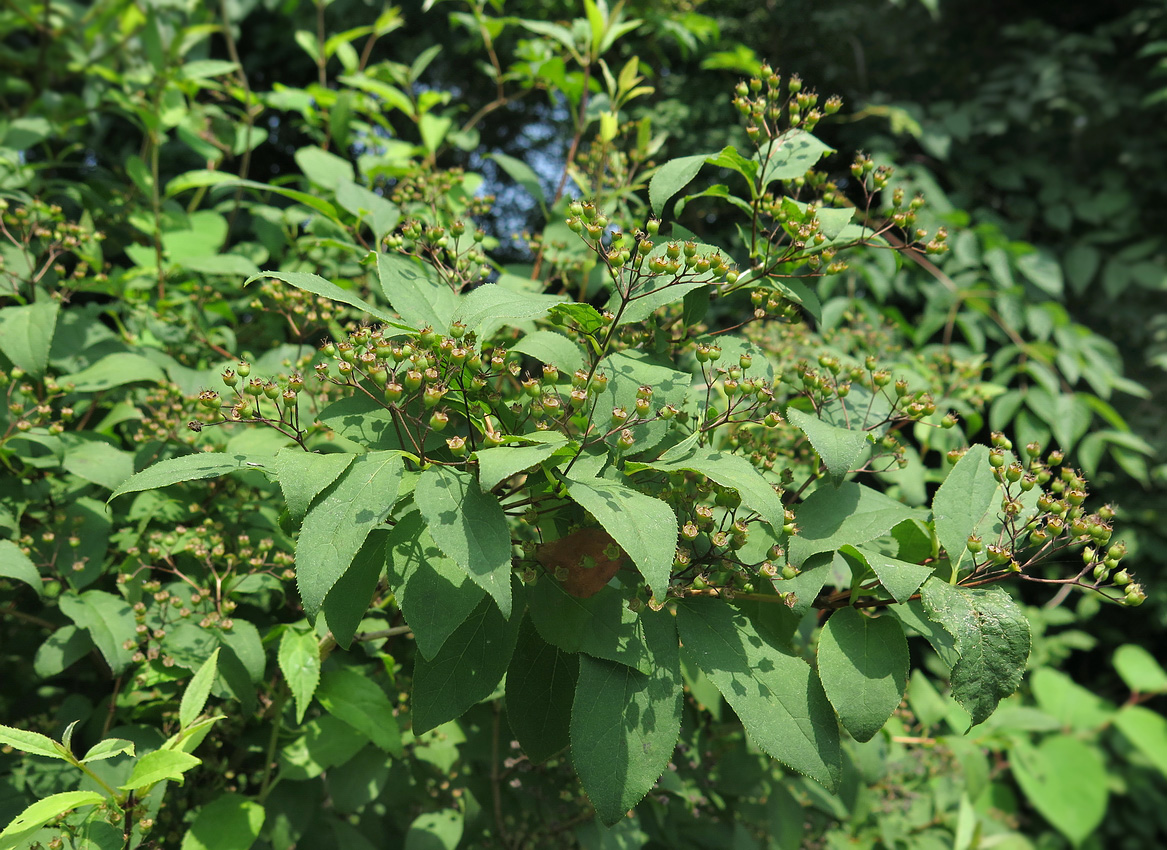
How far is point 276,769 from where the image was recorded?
1100 mm

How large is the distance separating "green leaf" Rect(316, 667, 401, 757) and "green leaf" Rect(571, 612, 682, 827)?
361mm

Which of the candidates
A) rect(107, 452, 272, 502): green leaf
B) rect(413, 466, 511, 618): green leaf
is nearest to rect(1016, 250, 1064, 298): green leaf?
rect(413, 466, 511, 618): green leaf

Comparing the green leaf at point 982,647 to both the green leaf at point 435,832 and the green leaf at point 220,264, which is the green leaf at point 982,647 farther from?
the green leaf at point 220,264

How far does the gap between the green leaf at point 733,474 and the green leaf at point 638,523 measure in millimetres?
66

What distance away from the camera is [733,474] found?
0.70m

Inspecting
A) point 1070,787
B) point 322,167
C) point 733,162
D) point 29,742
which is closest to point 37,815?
point 29,742

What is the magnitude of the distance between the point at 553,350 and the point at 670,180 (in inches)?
9.7

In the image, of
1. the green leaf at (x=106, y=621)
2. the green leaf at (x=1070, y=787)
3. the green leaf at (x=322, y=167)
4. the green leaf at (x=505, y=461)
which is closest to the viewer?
the green leaf at (x=505, y=461)

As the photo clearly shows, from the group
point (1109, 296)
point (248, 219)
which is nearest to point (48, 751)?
point (248, 219)

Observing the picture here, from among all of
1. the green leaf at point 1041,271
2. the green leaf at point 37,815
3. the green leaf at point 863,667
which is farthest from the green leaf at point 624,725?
the green leaf at point 1041,271

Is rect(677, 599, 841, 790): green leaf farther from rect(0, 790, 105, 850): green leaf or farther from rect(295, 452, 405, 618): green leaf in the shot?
rect(0, 790, 105, 850): green leaf

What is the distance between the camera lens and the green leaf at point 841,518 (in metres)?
0.78

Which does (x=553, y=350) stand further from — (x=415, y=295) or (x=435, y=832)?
(x=435, y=832)

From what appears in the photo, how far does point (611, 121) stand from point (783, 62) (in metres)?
2.10
